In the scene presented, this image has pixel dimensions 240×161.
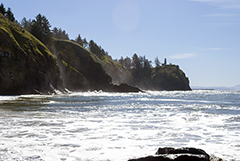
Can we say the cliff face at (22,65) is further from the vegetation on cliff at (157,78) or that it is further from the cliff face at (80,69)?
the vegetation on cliff at (157,78)

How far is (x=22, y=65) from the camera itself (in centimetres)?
4878

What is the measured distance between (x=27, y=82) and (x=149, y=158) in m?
49.3

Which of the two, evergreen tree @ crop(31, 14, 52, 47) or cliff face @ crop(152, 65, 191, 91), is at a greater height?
evergreen tree @ crop(31, 14, 52, 47)

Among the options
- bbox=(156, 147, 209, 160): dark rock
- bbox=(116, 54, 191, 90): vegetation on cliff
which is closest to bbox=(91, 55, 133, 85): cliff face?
bbox=(116, 54, 191, 90): vegetation on cliff

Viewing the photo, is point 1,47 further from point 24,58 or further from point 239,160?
point 239,160

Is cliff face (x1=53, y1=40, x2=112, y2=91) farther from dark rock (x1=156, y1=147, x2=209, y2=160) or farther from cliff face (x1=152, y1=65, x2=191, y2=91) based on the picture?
cliff face (x1=152, y1=65, x2=191, y2=91)

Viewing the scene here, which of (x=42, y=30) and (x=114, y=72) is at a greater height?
(x=42, y=30)

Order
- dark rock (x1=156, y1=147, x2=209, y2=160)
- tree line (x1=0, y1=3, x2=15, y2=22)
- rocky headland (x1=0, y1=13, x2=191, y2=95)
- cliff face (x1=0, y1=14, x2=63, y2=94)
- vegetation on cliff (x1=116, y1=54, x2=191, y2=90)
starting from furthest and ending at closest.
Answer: vegetation on cliff (x1=116, y1=54, x2=191, y2=90), tree line (x1=0, y1=3, x2=15, y2=22), rocky headland (x1=0, y1=13, x2=191, y2=95), cliff face (x1=0, y1=14, x2=63, y2=94), dark rock (x1=156, y1=147, x2=209, y2=160)

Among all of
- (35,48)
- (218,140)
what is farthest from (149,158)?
(35,48)

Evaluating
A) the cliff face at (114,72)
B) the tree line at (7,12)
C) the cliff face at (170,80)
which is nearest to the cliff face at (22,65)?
the tree line at (7,12)

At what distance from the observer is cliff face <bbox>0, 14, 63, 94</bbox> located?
44.8 meters

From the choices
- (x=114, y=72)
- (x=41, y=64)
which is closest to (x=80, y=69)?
(x=41, y=64)

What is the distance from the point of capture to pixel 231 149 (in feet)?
22.6

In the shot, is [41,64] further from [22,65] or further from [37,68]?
[22,65]
